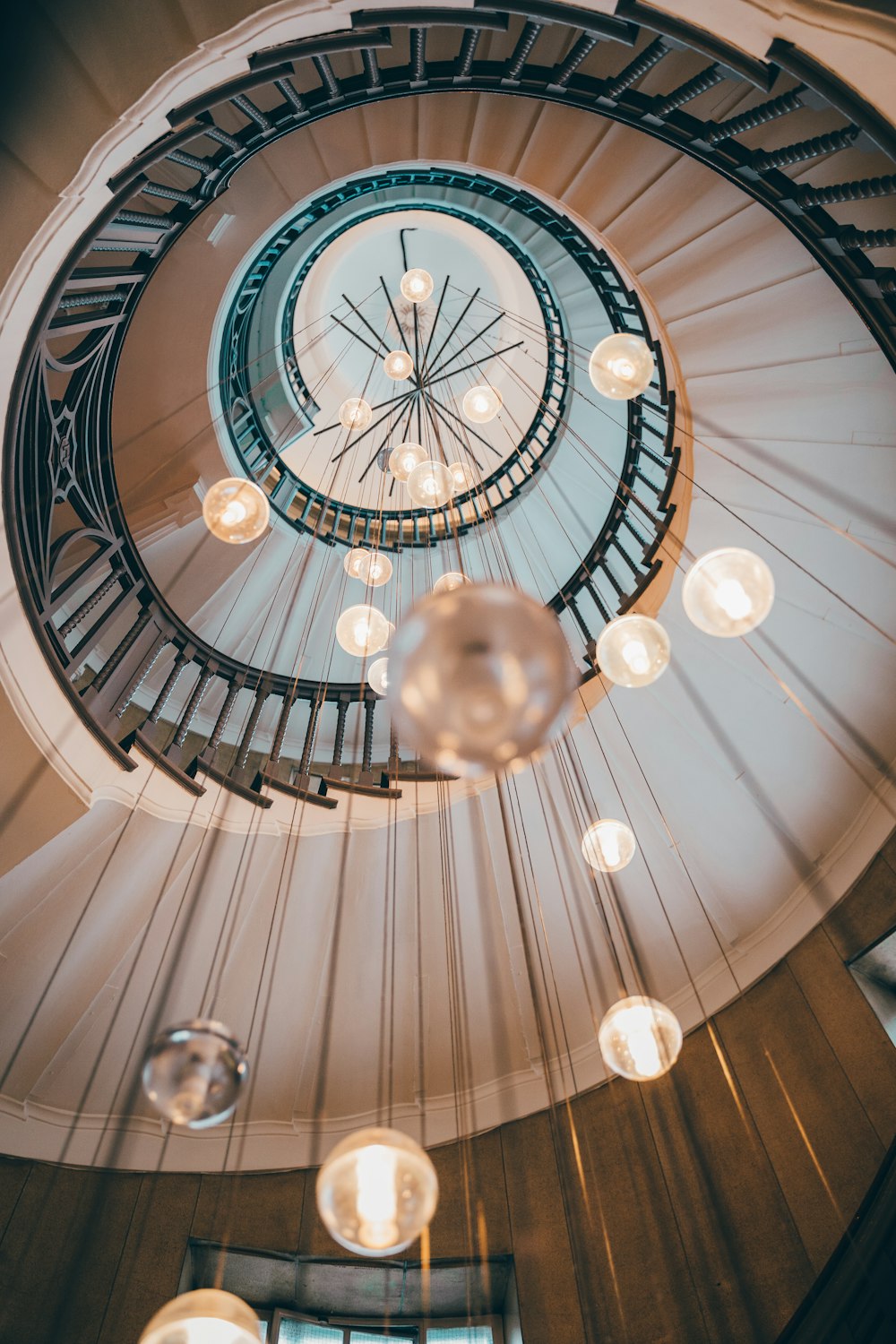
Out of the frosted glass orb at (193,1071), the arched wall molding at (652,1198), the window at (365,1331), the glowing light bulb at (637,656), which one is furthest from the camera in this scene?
the window at (365,1331)

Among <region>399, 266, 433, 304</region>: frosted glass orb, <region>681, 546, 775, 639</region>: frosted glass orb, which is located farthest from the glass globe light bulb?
<region>399, 266, 433, 304</region>: frosted glass orb

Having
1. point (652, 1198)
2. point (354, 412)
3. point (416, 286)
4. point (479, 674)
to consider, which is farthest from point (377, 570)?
point (652, 1198)

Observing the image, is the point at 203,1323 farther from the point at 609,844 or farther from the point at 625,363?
the point at 625,363

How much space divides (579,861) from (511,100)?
4.41 metres

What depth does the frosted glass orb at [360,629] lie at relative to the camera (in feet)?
9.77

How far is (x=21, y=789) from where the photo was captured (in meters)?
3.29

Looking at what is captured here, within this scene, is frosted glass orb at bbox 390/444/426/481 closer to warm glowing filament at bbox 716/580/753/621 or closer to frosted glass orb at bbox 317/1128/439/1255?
warm glowing filament at bbox 716/580/753/621

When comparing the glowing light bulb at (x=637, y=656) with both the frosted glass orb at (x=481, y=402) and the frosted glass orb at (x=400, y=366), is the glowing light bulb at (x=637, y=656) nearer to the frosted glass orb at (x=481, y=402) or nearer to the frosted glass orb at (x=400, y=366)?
the frosted glass orb at (x=481, y=402)

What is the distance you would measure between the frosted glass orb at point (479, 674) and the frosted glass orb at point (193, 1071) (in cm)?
76

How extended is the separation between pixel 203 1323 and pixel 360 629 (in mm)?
2125

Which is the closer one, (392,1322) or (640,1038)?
(640,1038)

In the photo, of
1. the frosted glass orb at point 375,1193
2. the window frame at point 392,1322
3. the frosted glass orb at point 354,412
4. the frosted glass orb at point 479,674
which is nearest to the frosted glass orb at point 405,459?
the frosted glass orb at point 354,412

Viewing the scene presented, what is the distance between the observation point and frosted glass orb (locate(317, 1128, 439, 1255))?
1492mm

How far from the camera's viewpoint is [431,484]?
10.3 feet
